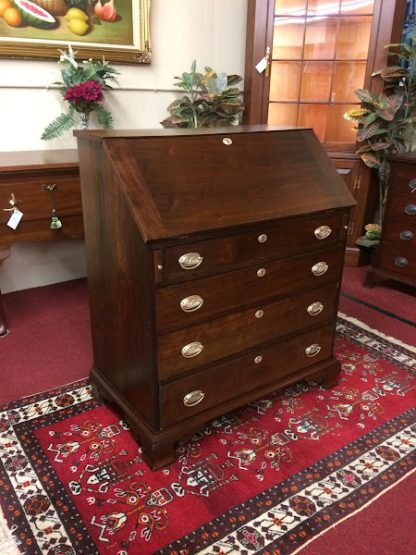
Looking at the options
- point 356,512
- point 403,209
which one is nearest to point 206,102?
point 403,209

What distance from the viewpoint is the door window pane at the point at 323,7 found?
129 inches

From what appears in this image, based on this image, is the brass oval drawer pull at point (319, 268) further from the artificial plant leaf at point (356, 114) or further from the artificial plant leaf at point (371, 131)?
the artificial plant leaf at point (356, 114)

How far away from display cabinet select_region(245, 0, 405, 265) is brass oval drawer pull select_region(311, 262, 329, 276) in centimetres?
179

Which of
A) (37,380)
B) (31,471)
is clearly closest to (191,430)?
(31,471)

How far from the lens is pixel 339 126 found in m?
3.53

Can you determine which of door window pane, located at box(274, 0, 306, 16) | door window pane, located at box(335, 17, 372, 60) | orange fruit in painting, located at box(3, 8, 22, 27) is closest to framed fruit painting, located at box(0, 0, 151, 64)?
orange fruit in painting, located at box(3, 8, 22, 27)

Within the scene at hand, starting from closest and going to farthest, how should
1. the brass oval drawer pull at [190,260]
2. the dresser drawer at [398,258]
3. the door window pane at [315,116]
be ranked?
the brass oval drawer pull at [190,260], the dresser drawer at [398,258], the door window pane at [315,116]

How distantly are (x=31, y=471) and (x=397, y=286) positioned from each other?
8.68 ft

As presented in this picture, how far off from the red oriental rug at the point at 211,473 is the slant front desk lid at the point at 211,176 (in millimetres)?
875

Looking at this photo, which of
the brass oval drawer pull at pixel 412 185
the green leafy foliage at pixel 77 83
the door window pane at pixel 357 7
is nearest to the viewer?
the green leafy foliage at pixel 77 83

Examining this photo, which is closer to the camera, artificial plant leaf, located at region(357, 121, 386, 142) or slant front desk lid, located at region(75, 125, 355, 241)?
slant front desk lid, located at region(75, 125, 355, 241)

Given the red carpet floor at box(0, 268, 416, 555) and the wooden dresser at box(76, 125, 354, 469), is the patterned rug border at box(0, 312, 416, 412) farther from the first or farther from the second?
the wooden dresser at box(76, 125, 354, 469)

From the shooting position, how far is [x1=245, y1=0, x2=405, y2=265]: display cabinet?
10.6ft

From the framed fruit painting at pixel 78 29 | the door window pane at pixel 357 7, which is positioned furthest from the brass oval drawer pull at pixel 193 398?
the door window pane at pixel 357 7
